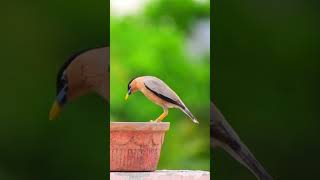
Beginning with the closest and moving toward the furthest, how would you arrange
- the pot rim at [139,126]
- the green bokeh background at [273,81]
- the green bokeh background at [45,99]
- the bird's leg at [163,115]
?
the green bokeh background at [45,99] < the green bokeh background at [273,81] < the pot rim at [139,126] < the bird's leg at [163,115]

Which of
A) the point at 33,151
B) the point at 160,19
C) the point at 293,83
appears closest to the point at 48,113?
the point at 33,151

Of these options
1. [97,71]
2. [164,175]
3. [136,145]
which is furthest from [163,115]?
[97,71]

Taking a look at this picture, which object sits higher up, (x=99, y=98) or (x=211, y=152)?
(x=99, y=98)

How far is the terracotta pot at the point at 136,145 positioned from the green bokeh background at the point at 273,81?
2.26 ft

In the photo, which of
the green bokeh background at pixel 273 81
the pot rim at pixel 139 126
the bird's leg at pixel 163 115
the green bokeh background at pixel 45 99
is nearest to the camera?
the green bokeh background at pixel 45 99

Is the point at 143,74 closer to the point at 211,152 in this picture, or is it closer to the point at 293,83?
the point at 211,152

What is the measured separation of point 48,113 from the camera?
4066 mm

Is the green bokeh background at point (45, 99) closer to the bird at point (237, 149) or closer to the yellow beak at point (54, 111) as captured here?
the yellow beak at point (54, 111)

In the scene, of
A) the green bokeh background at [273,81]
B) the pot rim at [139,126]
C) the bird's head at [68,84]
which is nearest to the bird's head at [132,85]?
the pot rim at [139,126]

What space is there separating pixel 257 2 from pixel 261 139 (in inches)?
44.3

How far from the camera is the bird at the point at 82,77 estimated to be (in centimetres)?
411

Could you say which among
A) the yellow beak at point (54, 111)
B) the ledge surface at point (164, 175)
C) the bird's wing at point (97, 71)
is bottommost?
the ledge surface at point (164, 175)

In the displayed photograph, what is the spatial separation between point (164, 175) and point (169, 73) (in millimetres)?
916

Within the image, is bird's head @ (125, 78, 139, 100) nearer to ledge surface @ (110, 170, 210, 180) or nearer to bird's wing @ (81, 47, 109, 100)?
bird's wing @ (81, 47, 109, 100)
